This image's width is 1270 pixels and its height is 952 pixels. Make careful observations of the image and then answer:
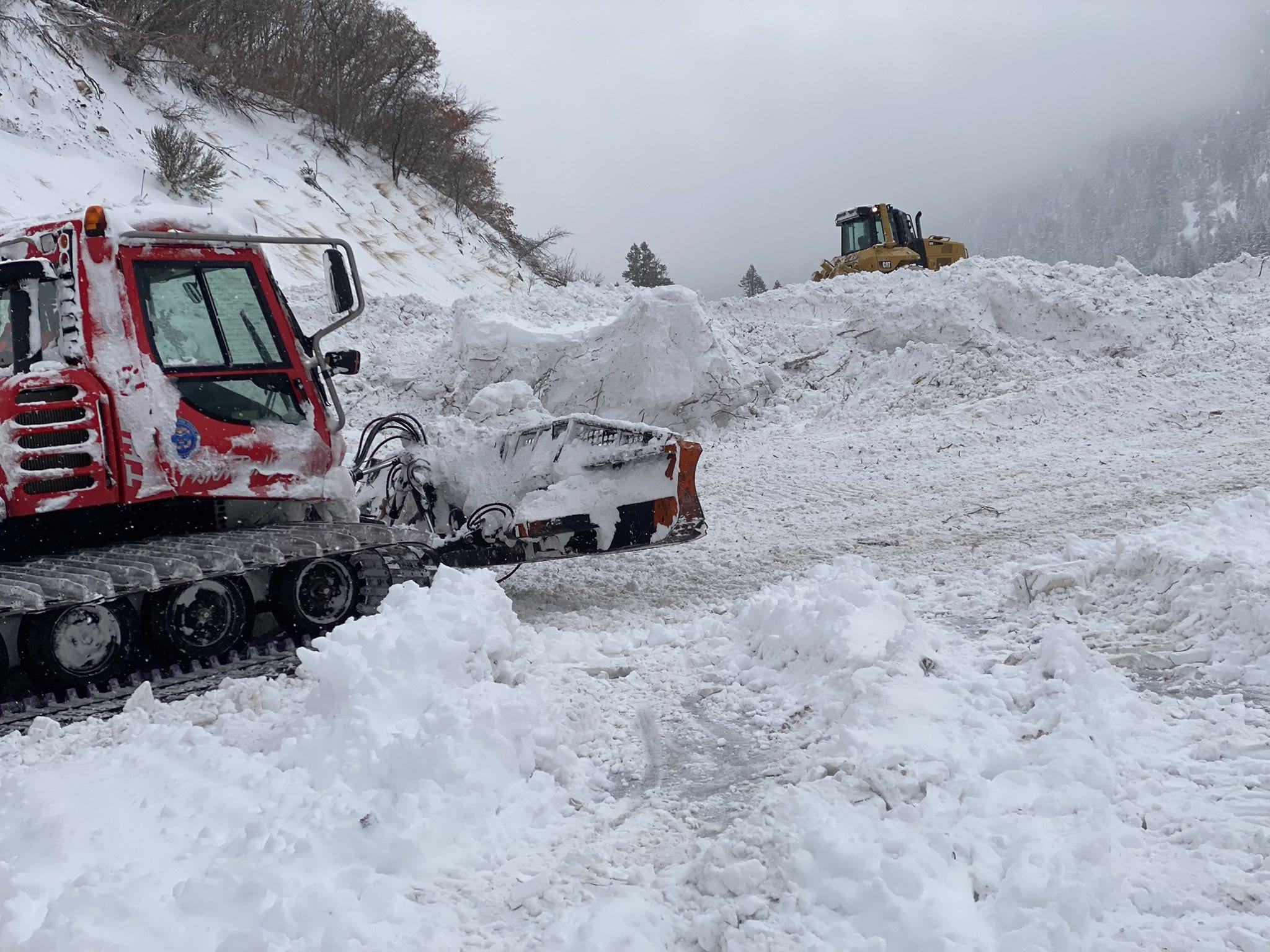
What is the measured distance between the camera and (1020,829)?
2.65m

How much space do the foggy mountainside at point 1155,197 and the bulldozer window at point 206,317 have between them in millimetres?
111318

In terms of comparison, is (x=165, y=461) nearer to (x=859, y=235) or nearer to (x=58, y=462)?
(x=58, y=462)

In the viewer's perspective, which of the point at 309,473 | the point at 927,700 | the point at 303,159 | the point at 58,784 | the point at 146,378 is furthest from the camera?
the point at 303,159

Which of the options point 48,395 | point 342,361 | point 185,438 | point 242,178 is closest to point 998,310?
point 342,361

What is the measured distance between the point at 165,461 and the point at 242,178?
46.5 feet

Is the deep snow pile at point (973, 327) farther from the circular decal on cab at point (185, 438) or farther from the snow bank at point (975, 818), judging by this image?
the circular decal on cab at point (185, 438)

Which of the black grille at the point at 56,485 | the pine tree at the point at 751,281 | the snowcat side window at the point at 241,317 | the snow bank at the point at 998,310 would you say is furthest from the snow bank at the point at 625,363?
the pine tree at the point at 751,281

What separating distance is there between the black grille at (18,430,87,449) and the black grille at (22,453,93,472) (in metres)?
0.04

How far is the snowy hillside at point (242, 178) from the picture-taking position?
12.8 metres

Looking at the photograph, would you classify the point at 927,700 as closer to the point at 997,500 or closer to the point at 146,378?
the point at 146,378

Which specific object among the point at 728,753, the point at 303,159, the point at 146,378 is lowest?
the point at 728,753

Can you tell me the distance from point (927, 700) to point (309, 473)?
11.0ft

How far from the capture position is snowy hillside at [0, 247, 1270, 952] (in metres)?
2.39

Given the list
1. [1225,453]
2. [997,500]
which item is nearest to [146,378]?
[997,500]
